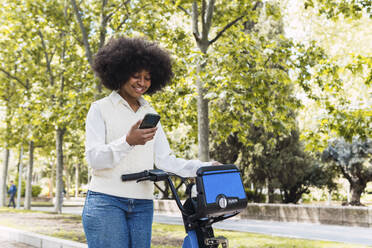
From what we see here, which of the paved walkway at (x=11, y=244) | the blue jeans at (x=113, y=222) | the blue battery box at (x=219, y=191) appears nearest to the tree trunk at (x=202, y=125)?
the paved walkway at (x=11, y=244)

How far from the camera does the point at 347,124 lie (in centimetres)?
708

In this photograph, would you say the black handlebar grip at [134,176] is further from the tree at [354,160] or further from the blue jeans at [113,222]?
the tree at [354,160]

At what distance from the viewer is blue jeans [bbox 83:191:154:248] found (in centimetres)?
231

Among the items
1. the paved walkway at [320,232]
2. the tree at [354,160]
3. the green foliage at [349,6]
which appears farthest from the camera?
the tree at [354,160]

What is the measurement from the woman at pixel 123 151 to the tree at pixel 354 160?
1840 centimetres

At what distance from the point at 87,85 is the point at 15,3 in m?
4.07

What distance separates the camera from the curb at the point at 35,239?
7.31 metres

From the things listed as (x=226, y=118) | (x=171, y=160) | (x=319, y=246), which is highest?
(x=226, y=118)

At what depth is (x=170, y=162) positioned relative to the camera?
2736 millimetres

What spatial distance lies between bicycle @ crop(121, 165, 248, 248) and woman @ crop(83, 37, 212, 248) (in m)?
0.14

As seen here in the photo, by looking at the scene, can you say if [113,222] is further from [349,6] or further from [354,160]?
[354,160]

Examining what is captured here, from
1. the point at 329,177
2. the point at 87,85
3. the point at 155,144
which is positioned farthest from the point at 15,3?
the point at 329,177

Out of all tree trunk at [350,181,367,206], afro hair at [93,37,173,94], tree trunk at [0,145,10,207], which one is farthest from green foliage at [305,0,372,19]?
tree trunk at [0,145,10,207]

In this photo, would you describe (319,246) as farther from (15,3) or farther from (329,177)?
(329,177)
